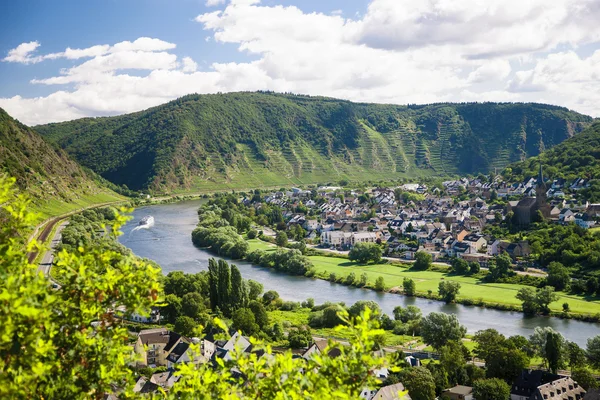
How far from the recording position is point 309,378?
4.71 m

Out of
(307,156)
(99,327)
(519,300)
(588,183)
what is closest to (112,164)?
(307,156)

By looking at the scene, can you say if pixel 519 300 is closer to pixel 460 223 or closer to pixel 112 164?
pixel 460 223

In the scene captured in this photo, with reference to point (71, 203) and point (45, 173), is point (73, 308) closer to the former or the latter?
point (71, 203)

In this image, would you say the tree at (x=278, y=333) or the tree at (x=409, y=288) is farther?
the tree at (x=409, y=288)

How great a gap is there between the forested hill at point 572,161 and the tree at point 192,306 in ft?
192

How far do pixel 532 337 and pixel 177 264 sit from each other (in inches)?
1238

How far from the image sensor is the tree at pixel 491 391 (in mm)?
21422

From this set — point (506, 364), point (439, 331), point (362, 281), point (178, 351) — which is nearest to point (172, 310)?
point (178, 351)

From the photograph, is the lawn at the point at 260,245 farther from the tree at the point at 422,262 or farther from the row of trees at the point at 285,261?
the tree at the point at 422,262

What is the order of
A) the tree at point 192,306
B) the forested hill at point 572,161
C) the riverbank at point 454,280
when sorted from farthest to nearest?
1. the forested hill at point 572,161
2. the riverbank at point 454,280
3. the tree at point 192,306

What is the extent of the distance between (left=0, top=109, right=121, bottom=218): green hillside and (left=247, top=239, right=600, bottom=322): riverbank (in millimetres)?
35952

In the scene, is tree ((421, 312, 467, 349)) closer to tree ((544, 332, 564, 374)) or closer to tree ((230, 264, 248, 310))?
tree ((544, 332, 564, 374))

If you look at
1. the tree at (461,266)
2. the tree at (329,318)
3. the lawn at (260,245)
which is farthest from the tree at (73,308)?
the lawn at (260,245)

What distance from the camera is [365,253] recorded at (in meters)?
53.5
